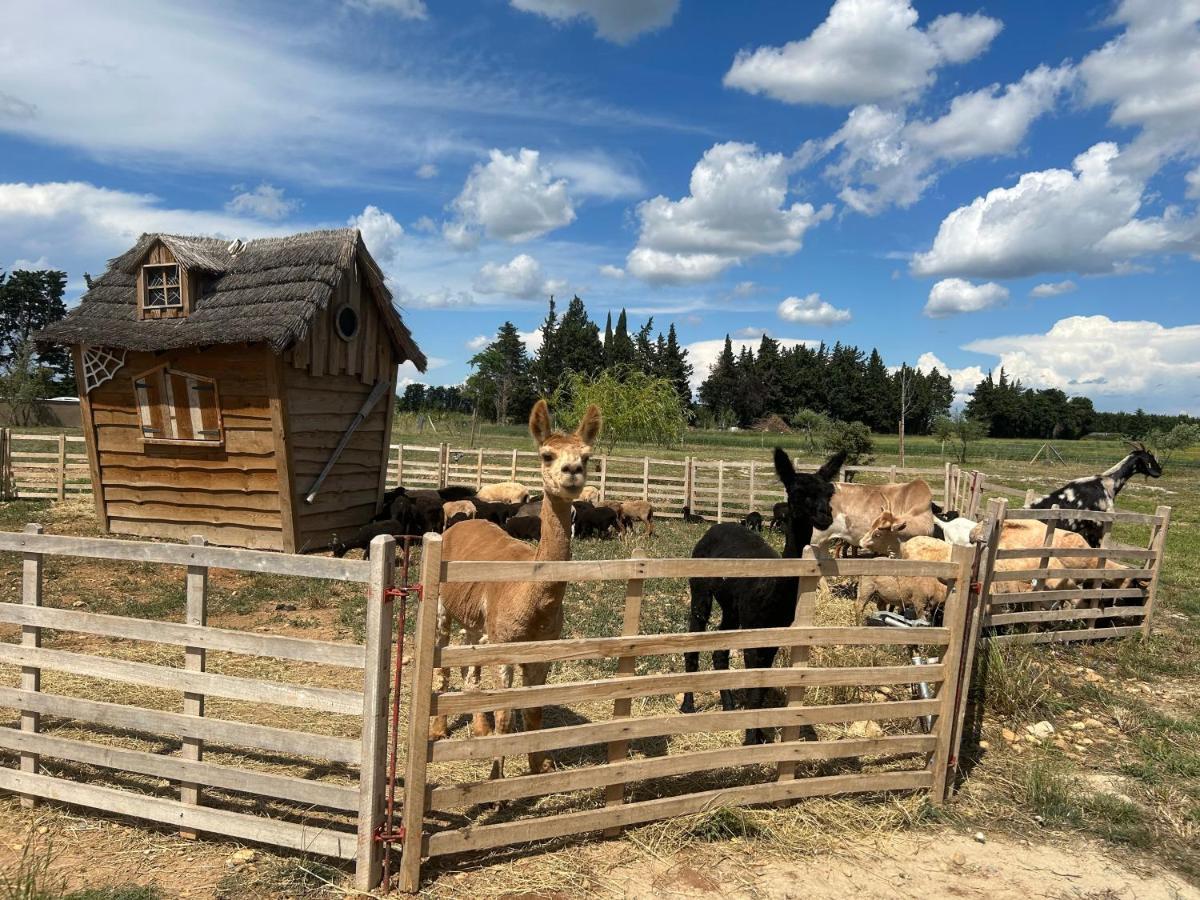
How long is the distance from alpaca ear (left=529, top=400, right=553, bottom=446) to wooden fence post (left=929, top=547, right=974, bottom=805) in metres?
2.94

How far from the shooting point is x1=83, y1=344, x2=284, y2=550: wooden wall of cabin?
12312mm

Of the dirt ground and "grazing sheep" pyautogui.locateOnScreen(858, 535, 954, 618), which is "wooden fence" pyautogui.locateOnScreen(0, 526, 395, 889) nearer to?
the dirt ground

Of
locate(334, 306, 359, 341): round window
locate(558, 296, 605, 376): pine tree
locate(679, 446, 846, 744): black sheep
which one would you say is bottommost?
locate(679, 446, 846, 744): black sheep

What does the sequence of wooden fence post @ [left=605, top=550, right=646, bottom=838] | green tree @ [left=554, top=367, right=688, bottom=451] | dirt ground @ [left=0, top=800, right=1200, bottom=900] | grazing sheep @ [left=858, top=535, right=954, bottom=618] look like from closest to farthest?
1. dirt ground @ [left=0, top=800, right=1200, bottom=900]
2. wooden fence post @ [left=605, top=550, right=646, bottom=838]
3. grazing sheep @ [left=858, top=535, right=954, bottom=618]
4. green tree @ [left=554, top=367, right=688, bottom=451]

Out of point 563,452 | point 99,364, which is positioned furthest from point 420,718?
point 99,364

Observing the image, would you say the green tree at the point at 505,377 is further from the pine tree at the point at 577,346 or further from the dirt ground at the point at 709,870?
the dirt ground at the point at 709,870

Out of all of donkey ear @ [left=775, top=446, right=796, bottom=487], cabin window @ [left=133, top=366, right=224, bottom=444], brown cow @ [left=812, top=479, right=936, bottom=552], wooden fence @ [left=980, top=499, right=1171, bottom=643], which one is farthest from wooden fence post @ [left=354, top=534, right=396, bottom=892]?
cabin window @ [left=133, top=366, right=224, bottom=444]

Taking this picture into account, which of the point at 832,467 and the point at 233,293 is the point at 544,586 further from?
the point at 233,293

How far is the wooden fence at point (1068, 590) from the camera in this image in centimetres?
775

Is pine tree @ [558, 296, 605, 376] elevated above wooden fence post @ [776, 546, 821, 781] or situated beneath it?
elevated above

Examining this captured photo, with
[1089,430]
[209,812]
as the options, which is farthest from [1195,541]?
[1089,430]

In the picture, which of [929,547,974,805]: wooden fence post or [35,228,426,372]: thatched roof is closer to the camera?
[929,547,974,805]: wooden fence post

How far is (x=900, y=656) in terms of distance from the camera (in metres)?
7.15

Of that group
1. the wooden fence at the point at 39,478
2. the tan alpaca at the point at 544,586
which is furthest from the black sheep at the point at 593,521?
the wooden fence at the point at 39,478
